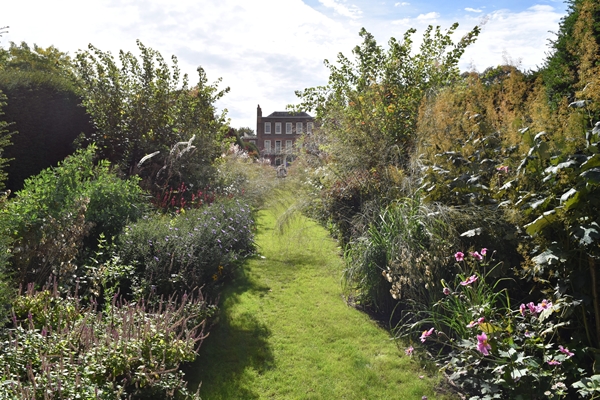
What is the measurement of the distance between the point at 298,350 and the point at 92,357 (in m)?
1.88

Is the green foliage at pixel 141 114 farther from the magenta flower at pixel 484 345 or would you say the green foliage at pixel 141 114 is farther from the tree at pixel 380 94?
the magenta flower at pixel 484 345

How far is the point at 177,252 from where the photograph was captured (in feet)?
14.9

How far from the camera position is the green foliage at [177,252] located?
4.33m

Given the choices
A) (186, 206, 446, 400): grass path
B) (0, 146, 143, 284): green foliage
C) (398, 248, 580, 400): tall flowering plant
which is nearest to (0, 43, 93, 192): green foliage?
(0, 146, 143, 284): green foliage

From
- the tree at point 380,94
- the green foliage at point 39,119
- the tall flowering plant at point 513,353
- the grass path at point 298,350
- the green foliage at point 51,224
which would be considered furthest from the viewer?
the green foliage at point 39,119

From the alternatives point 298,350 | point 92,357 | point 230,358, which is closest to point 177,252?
point 230,358

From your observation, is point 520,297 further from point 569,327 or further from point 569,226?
point 569,226

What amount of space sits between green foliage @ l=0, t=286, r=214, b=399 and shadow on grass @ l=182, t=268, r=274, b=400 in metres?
0.38

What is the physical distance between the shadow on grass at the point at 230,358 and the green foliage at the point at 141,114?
495cm

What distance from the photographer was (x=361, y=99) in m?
7.12

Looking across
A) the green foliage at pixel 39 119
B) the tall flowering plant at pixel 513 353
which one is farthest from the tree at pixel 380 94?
the green foliage at pixel 39 119

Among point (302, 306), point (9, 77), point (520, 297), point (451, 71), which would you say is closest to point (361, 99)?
point (451, 71)

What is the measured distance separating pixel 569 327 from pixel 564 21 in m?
4.11

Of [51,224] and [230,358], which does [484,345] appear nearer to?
[230,358]
